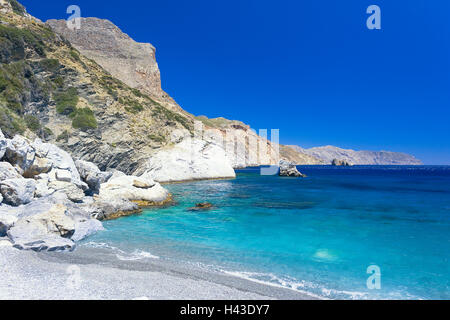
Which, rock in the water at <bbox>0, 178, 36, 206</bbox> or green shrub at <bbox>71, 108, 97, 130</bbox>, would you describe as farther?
green shrub at <bbox>71, 108, 97, 130</bbox>

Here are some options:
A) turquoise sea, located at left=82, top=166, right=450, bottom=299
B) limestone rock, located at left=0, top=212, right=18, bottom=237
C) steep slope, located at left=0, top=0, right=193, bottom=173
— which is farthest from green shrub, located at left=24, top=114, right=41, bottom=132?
limestone rock, located at left=0, top=212, right=18, bottom=237

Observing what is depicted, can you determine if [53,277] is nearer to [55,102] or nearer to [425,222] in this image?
[425,222]

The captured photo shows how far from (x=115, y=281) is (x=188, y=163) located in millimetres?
39359

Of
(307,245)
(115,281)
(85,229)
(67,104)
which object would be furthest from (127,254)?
(67,104)

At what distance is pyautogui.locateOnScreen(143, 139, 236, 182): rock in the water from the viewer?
140 feet

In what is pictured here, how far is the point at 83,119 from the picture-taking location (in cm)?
3803

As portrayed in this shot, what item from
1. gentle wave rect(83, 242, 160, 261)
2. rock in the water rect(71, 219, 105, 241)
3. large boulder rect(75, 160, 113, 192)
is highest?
large boulder rect(75, 160, 113, 192)

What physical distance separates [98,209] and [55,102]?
99.8 ft

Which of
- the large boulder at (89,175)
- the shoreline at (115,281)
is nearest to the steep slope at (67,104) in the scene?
the large boulder at (89,175)

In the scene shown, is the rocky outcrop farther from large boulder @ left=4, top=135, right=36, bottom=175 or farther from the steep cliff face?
the steep cliff face

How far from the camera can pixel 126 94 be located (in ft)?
167

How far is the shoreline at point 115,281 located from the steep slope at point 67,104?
2648 centimetres

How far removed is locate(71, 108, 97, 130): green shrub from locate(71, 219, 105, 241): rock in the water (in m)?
28.3

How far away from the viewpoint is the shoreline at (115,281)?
5895mm
